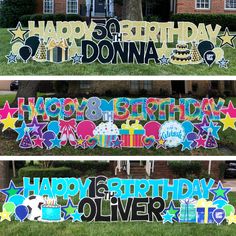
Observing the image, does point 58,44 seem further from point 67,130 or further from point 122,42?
point 67,130

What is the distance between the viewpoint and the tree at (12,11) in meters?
26.4

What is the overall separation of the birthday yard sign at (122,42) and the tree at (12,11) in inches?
704

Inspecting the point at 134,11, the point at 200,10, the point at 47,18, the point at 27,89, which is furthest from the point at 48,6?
the point at 27,89

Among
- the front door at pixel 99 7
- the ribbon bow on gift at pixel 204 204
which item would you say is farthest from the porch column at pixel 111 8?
the ribbon bow on gift at pixel 204 204

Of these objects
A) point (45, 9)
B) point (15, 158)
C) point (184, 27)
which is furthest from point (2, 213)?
point (45, 9)

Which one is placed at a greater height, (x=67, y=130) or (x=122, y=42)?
(x=122, y=42)

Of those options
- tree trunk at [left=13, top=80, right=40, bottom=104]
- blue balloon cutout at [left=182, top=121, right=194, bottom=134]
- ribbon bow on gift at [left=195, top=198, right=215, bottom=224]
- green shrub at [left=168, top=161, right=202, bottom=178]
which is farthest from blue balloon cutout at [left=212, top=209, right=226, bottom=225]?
tree trunk at [left=13, top=80, right=40, bottom=104]

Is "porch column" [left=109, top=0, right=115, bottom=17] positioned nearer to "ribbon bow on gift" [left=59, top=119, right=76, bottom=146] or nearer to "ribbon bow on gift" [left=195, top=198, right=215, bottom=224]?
"ribbon bow on gift" [left=59, top=119, right=76, bottom=146]

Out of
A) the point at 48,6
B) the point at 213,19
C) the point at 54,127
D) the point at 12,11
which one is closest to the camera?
the point at 54,127

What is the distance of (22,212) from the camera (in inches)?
311

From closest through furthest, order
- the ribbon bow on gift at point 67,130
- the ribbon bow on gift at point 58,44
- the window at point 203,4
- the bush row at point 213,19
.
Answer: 1. the ribbon bow on gift at point 67,130
2. the ribbon bow on gift at point 58,44
3. the bush row at point 213,19
4. the window at point 203,4

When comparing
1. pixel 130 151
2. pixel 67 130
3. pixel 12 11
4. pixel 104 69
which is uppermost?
pixel 12 11

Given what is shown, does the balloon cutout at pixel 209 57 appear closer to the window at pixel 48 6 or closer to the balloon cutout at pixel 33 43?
the balloon cutout at pixel 33 43

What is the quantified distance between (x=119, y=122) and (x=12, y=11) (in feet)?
65.2
